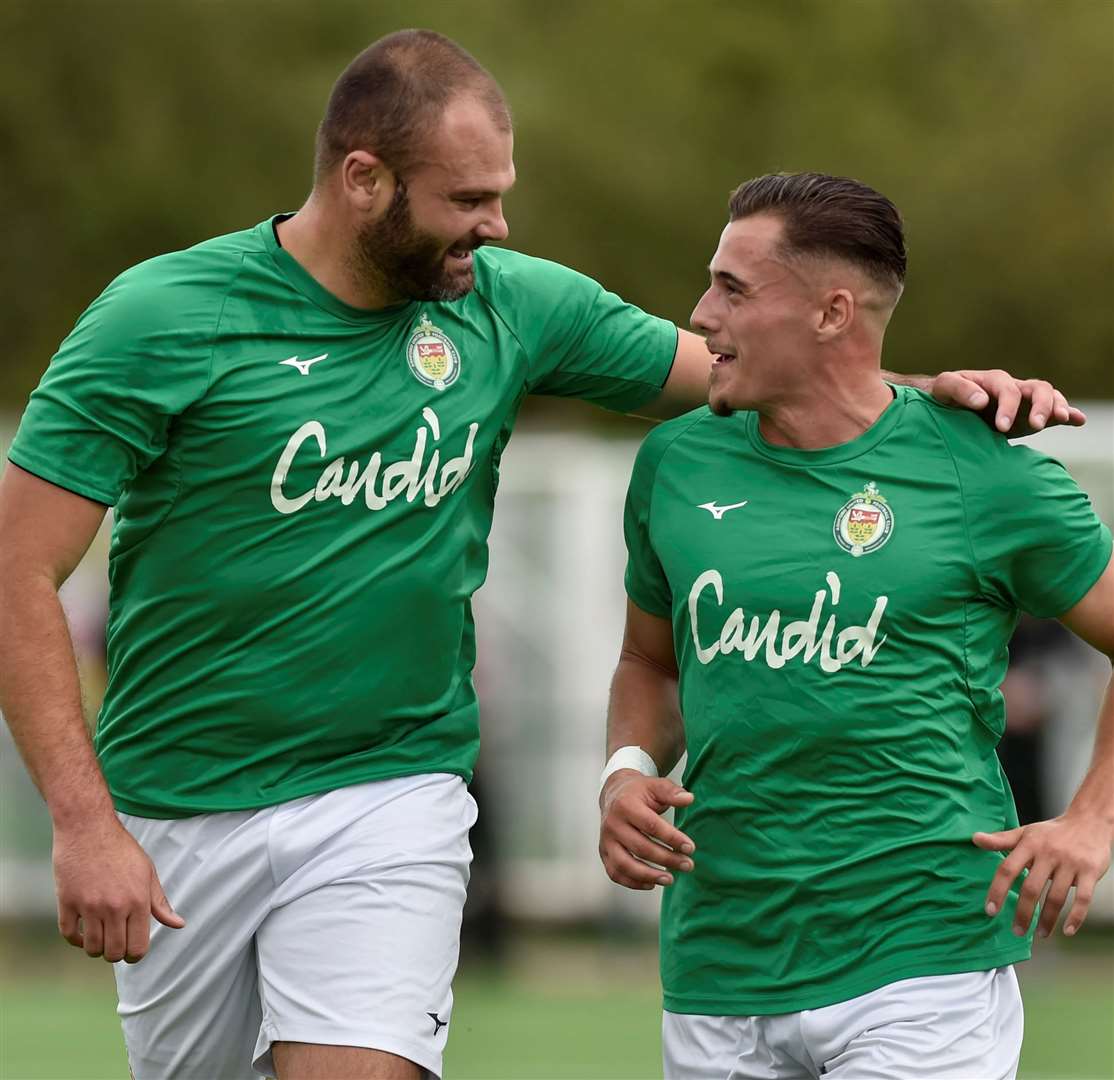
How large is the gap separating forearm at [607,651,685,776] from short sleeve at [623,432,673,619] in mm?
156

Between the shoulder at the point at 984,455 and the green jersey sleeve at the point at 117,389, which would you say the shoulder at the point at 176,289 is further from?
the shoulder at the point at 984,455

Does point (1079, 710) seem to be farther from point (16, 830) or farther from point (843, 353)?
point (843, 353)

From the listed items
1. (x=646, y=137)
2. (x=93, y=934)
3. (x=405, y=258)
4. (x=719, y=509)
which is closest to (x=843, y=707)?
(x=719, y=509)

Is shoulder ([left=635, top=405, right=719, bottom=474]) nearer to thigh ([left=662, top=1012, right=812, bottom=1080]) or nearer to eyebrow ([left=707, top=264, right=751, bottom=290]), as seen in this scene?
eyebrow ([left=707, top=264, right=751, bottom=290])

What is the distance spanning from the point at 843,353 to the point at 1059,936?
949cm

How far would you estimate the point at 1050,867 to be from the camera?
4719mm

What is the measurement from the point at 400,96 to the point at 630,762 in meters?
1.51

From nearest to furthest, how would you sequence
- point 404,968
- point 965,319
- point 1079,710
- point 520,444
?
point 404,968, point 1079,710, point 520,444, point 965,319

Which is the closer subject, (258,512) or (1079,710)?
(258,512)

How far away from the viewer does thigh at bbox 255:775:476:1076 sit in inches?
196

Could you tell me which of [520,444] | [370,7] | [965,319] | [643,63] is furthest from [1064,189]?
[520,444]

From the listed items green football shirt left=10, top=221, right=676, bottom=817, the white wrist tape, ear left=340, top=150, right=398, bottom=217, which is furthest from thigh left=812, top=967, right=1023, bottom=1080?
ear left=340, top=150, right=398, bottom=217

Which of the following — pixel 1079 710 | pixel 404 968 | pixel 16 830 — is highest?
pixel 404 968

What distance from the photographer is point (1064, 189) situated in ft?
80.1
